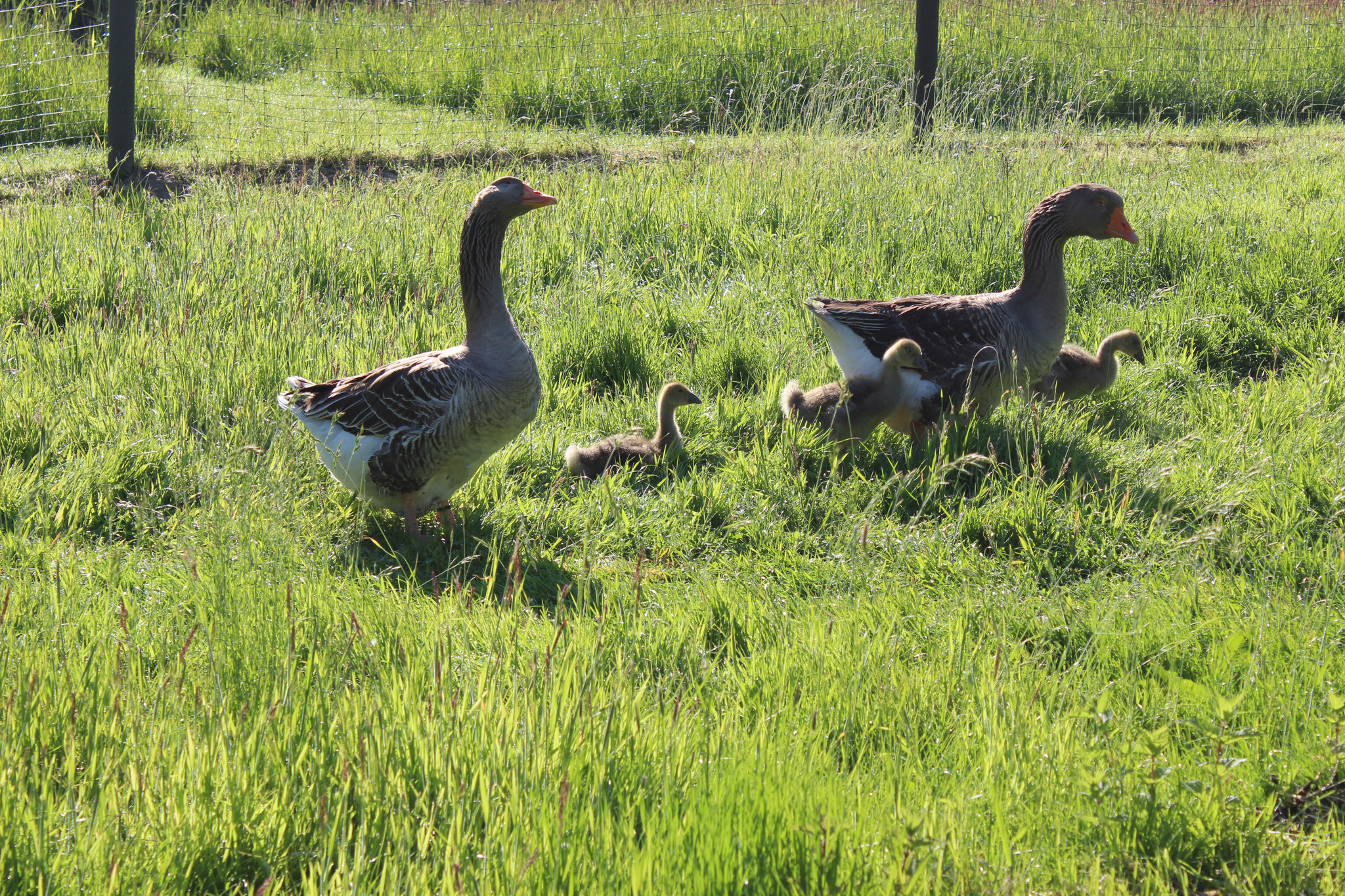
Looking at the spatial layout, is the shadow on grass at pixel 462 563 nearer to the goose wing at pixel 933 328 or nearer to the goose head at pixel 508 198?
the goose head at pixel 508 198

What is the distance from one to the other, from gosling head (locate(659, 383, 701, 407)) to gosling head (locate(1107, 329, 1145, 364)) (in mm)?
2663

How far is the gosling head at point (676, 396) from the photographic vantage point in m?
5.28

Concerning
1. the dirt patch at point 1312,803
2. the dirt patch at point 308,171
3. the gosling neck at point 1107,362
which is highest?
the dirt patch at point 308,171

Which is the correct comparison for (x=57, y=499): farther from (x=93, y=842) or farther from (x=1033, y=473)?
(x=1033, y=473)

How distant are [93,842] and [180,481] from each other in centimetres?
250

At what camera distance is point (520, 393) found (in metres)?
4.67

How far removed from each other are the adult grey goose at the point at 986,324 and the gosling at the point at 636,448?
1076 mm

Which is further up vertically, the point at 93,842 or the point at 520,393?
the point at 520,393

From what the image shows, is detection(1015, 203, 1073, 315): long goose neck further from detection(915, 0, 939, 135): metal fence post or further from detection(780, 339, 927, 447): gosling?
detection(915, 0, 939, 135): metal fence post

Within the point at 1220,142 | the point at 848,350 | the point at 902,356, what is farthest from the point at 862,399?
the point at 1220,142

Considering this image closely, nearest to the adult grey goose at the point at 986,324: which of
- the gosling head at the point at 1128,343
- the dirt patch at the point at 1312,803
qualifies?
the gosling head at the point at 1128,343

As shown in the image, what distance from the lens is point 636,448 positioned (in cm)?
522

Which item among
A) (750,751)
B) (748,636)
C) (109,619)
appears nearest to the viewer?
(750,751)

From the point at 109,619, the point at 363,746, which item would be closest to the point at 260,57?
the point at 109,619
